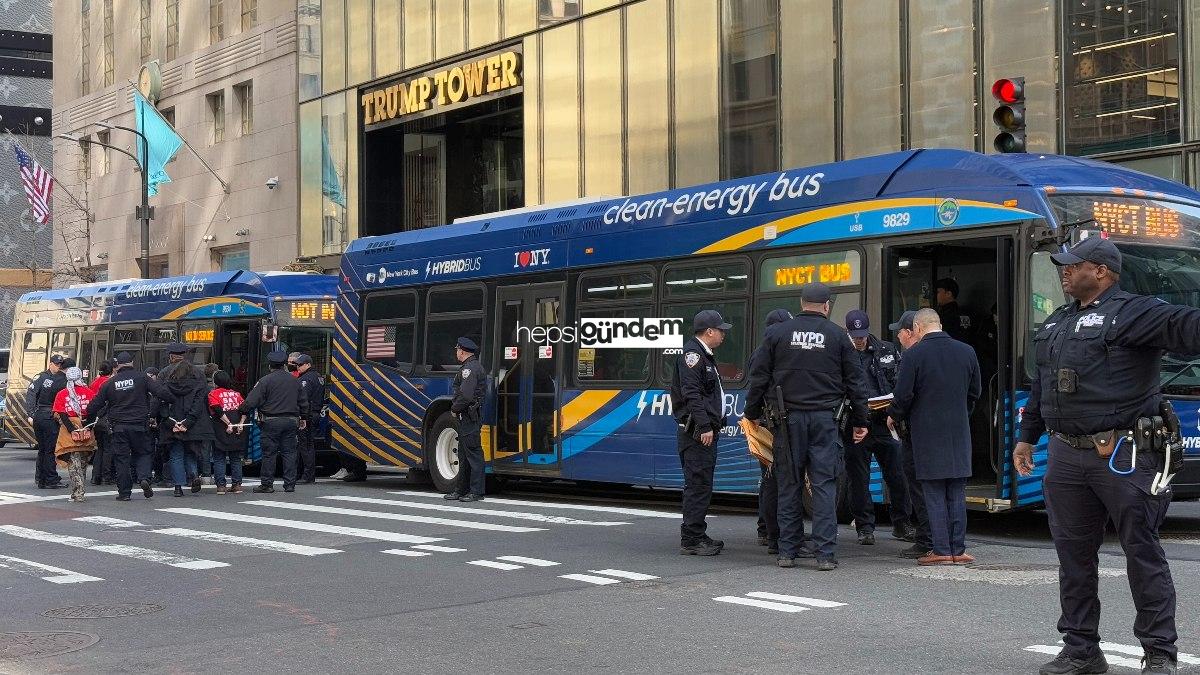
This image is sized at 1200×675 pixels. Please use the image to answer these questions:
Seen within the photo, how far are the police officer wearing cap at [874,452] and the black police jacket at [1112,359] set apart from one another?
17.1ft

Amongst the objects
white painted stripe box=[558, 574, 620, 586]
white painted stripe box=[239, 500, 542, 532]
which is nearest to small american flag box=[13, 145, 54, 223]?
white painted stripe box=[239, 500, 542, 532]

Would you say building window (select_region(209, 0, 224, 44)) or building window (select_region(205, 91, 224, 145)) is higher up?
building window (select_region(209, 0, 224, 44))

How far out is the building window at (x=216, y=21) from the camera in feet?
137

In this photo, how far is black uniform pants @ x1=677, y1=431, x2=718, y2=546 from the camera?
11.1 meters

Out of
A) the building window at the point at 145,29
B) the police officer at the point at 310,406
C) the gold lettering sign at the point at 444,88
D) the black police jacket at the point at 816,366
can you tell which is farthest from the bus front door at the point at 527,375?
the building window at the point at 145,29

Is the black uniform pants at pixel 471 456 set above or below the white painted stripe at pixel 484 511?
above

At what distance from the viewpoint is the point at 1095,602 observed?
21.4 feet

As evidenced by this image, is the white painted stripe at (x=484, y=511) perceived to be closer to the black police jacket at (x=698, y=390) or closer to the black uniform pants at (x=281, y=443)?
the black uniform pants at (x=281, y=443)

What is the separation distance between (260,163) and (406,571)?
100 feet

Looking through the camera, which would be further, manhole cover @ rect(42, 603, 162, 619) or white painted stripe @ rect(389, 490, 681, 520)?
white painted stripe @ rect(389, 490, 681, 520)

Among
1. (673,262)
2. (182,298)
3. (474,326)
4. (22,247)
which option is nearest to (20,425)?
(182,298)

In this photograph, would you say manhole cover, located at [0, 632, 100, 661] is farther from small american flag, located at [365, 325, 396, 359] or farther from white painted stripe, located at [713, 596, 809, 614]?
small american flag, located at [365, 325, 396, 359]

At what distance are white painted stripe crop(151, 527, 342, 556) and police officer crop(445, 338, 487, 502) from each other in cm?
369

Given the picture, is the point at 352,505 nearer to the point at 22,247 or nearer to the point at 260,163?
the point at 260,163
